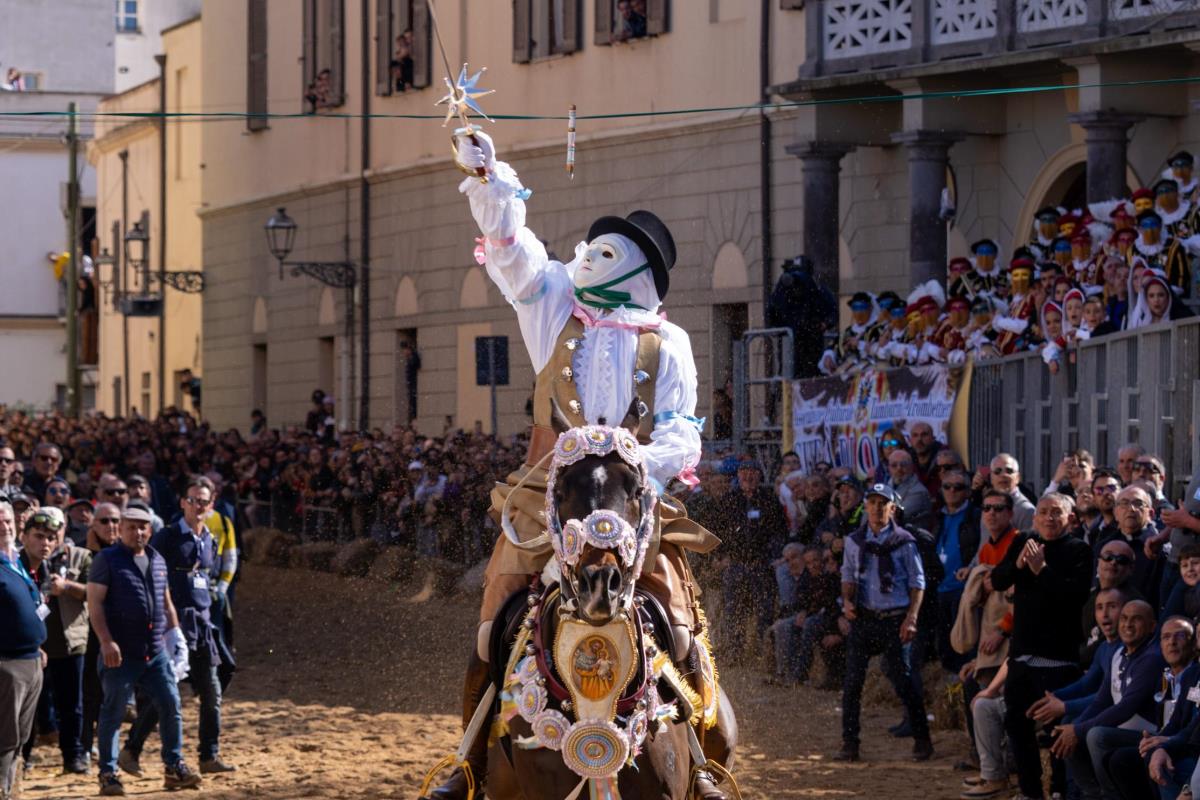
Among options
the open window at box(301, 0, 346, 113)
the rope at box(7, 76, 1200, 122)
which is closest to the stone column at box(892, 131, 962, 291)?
the rope at box(7, 76, 1200, 122)

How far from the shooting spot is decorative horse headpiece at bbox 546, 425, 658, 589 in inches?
Result: 298

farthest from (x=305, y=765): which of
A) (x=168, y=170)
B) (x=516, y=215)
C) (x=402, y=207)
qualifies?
(x=168, y=170)

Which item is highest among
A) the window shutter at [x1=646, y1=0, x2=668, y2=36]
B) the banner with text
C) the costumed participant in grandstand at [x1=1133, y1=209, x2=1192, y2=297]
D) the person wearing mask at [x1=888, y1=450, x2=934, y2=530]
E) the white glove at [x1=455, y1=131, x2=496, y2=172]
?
the window shutter at [x1=646, y1=0, x2=668, y2=36]

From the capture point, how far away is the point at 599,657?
7.89m

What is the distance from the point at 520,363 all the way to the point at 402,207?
5.62m

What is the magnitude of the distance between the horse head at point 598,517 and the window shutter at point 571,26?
23.4 metres

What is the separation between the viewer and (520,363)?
31.4 meters

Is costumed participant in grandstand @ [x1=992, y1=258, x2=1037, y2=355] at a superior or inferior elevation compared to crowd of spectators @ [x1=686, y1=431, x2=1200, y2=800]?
superior

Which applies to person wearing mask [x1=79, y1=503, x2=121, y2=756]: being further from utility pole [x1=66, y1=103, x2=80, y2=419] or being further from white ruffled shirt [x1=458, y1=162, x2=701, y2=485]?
utility pole [x1=66, y1=103, x2=80, y2=419]

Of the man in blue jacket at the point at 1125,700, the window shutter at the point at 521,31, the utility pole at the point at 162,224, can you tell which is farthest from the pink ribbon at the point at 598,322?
the utility pole at the point at 162,224

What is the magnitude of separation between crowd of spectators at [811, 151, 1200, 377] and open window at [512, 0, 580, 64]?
10.7m

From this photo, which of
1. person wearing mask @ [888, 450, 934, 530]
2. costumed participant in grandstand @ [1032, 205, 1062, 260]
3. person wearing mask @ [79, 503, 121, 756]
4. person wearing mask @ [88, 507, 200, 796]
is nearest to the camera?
person wearing mask @ [88, 507, 200, 796]

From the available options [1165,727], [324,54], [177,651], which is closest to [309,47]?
[324,54]

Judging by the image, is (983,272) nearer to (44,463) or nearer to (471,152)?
(44,463)
